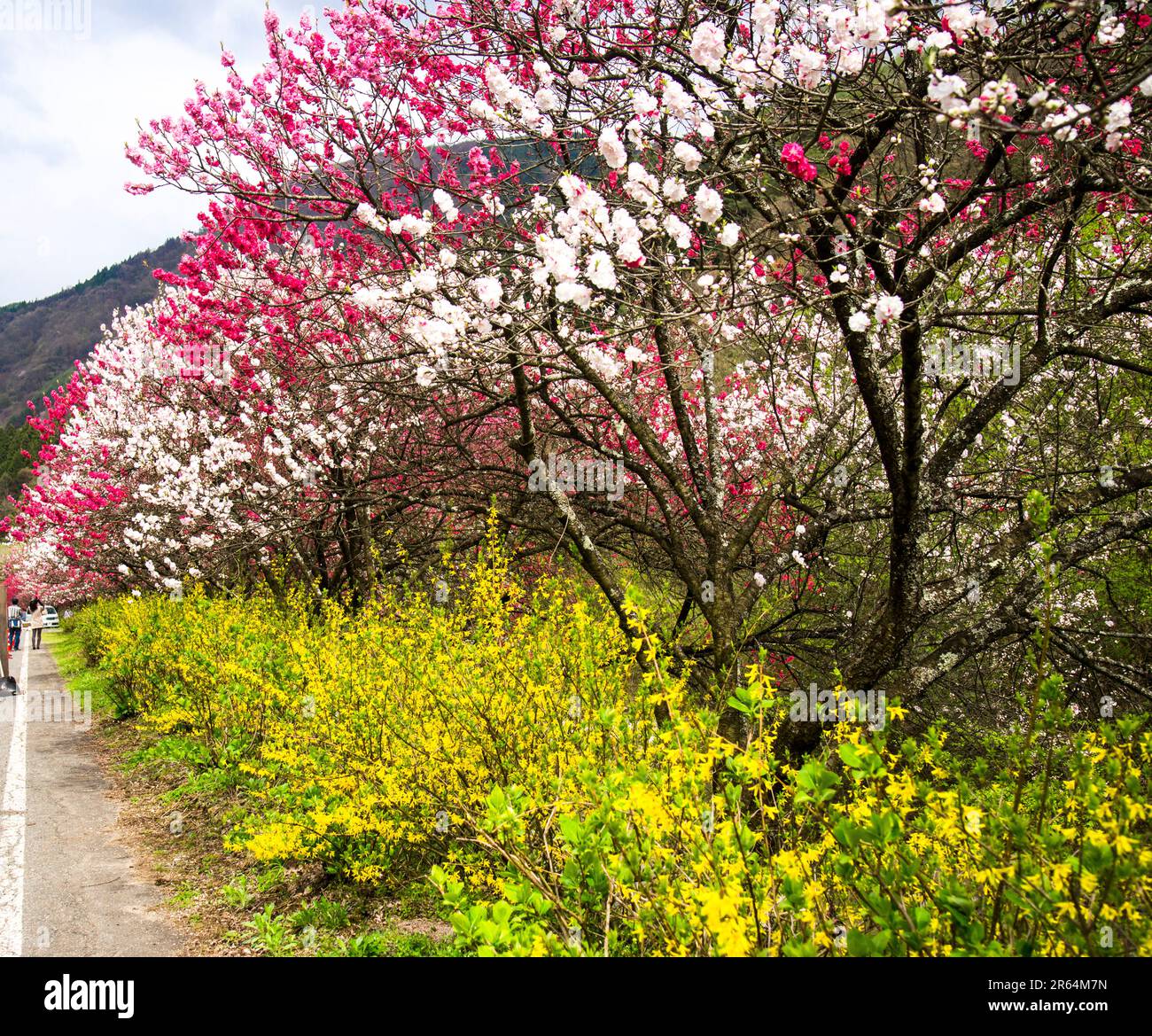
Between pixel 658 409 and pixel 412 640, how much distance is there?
16.6 ft

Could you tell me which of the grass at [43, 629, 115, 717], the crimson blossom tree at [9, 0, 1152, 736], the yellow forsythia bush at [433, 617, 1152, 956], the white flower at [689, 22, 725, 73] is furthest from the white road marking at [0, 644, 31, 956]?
the white flower at [689, 22, 725, 73]

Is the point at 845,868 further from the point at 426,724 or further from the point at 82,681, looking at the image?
the point at 82,681

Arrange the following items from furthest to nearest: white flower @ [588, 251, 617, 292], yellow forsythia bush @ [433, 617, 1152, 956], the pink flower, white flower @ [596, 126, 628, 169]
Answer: white flower @ [596, 126, 628, 169]
the pink flower
white flower @ [588, 251, 617, 292]
yellow forsythia bush @ [433, 617, 1152, 956]

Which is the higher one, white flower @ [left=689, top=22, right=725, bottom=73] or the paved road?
white flower @ [left=689, top=22, right=725, bottom=73]

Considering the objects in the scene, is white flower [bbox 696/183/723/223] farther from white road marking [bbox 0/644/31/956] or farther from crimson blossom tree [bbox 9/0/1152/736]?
white road marking [bbox 0/644/31/956]

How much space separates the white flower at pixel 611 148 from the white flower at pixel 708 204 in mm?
479

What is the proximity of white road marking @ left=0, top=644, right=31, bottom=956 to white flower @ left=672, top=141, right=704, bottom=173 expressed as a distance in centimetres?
500

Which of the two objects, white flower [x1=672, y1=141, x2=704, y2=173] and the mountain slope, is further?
the mountain slope

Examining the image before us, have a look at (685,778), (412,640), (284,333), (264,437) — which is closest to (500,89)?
(412,640)

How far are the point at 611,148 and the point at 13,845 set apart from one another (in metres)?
6.10

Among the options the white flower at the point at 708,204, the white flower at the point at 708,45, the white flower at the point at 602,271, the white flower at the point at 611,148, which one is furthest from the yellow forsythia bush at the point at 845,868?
the white flower at the point at 708,45

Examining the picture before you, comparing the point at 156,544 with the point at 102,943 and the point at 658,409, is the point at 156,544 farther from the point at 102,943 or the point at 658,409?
the point at 102,943

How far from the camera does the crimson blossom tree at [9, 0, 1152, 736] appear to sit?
355 centimetres

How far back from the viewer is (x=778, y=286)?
387 centimetres
